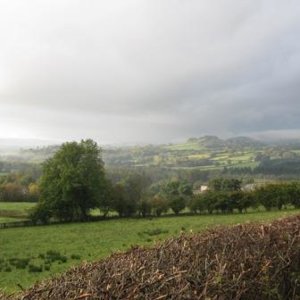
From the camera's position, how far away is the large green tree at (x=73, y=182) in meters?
64.4

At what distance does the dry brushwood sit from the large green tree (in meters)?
57.6

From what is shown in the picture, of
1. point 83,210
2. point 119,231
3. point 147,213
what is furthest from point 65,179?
point 119,231

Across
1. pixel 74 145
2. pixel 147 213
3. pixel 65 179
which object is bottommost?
pixel 147 213

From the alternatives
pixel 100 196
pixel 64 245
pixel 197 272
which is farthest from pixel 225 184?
pixel 197 272

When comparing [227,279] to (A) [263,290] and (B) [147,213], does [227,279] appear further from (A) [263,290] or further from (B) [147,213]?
→ (B) [147,213]

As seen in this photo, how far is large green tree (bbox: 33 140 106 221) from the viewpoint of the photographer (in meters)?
64.4

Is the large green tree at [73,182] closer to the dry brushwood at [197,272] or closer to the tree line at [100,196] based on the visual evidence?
the tree line at [100,196]

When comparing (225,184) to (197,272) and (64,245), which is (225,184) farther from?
(197,272)

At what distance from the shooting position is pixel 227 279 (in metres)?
5.66

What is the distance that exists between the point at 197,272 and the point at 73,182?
6013 centimetres

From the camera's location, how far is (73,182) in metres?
64.8

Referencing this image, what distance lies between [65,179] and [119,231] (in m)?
22.2

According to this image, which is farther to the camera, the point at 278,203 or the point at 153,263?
the point at 278,203

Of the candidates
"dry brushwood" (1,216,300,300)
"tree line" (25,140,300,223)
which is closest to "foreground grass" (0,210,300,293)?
"dry brushwood" (1,216,300,300)
